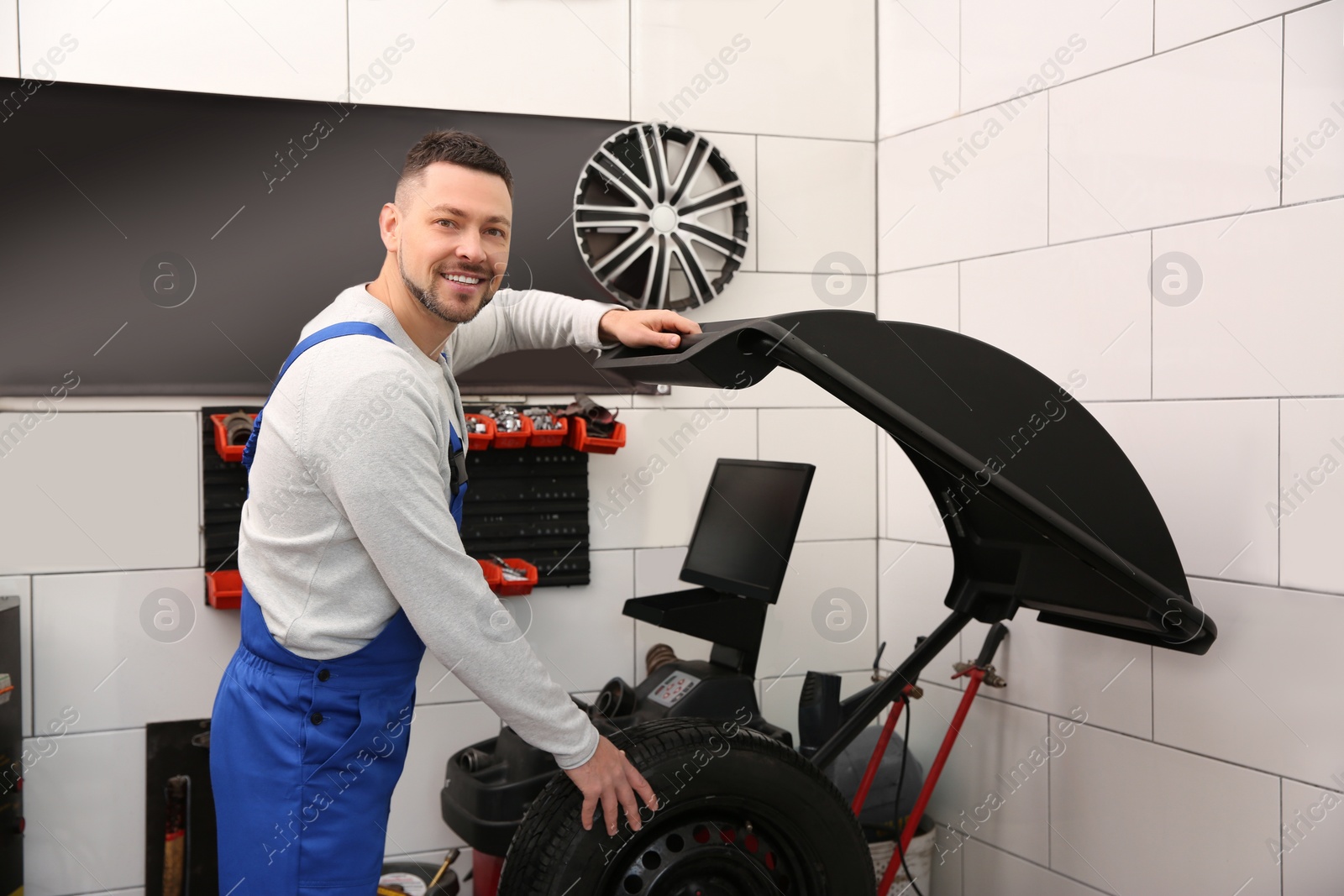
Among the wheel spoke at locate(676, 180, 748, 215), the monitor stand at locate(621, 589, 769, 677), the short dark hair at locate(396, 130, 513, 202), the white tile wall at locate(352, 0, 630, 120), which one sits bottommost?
the monitor stand at locate(621, 589, 769, 677)

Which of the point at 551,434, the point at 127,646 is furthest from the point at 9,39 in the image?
the point at 551,434

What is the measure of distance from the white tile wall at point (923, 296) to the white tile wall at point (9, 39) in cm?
227

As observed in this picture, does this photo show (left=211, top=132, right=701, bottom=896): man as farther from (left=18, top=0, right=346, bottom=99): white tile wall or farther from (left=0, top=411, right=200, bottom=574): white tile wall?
(left=18, top=0, right=346, bottom=99): white tile wall

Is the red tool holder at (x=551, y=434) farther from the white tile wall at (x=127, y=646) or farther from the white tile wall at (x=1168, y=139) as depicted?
the white tile wall at (x=1168, y=139)

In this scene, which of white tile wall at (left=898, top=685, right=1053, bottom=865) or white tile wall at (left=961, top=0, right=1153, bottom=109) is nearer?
white tile wall at (left=961, top=0, right=1153, bottom=109)

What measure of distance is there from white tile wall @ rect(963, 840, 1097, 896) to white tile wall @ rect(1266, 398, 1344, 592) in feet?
3.18

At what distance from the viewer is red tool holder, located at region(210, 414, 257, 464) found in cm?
232

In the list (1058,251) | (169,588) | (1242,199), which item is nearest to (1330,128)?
(1242,199)

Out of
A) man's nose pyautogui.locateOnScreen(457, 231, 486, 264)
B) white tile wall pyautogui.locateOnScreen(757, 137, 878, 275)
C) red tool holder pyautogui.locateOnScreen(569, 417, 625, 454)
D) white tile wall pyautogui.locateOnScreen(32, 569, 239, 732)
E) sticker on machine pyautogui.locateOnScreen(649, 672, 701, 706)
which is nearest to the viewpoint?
man's nose pyautogui.locateOnScreen(457, 231, 486, 264)

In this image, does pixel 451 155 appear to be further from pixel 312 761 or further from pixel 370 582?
pixel 312 761

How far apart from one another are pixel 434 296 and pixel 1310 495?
169 centimetres

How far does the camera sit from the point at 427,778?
2.69 m

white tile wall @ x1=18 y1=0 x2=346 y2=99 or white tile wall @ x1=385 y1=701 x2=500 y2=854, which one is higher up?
white tile wall @ x1=18 y1=0 x2=346 y2=99

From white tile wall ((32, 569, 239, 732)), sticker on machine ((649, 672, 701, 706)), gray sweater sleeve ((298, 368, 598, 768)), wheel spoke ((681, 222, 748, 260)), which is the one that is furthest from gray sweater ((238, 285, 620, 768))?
A: wheel spoke ((681, 222, 748, 260))
